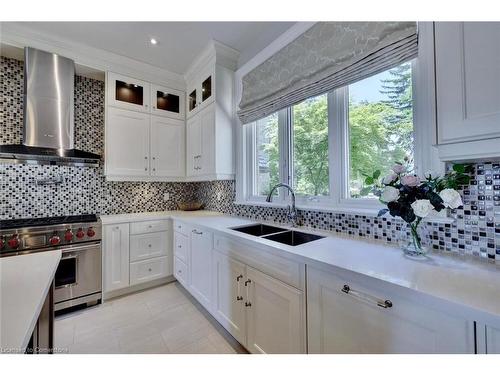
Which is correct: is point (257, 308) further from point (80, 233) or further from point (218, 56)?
point (218, 56)

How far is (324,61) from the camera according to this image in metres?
1.59

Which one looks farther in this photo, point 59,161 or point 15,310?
point 59,161

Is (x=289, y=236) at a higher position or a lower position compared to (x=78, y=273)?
higher

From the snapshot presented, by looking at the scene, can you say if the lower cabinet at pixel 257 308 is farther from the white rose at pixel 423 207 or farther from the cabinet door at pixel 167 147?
the cabinet door at pixel 167 147

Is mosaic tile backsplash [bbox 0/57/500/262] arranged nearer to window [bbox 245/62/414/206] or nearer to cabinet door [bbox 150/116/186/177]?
window [bbox 245/62/414/206]

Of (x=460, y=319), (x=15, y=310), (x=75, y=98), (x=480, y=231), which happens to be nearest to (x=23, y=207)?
(x=75, y=98)

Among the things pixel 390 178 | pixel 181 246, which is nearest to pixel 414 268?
pixel 390 178

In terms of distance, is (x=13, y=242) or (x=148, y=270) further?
(x=148, y=270)

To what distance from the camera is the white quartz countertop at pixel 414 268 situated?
2.39 feet

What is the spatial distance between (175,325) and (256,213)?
4.16ft

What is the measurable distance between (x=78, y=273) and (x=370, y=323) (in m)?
2.58
